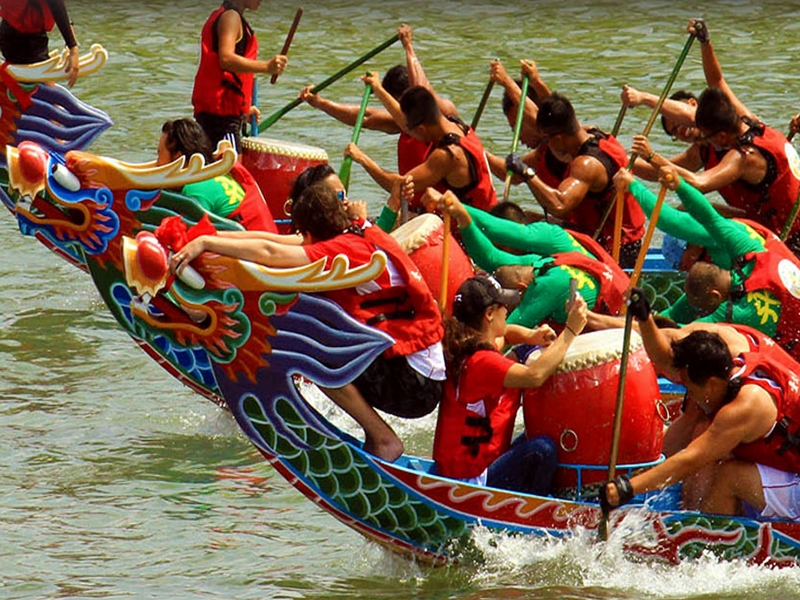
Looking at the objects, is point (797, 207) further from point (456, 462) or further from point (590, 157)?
point (456, 462)

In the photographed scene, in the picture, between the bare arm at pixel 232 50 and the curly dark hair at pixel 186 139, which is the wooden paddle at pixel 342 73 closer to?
the bare arm at pixel 232 50

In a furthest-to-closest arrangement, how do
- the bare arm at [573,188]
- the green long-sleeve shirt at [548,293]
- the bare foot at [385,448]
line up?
the bare arm at [573,188]
the green long-sleeve shirt at [548,293]
the bare foot at [385,448]

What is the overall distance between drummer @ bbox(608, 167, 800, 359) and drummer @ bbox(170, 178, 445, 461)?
65.7 inches

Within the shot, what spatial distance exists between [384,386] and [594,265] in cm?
152

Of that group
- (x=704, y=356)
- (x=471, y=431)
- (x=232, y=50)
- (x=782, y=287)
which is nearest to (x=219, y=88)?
(x=232, y=50)

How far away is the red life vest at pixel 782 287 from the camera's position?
8070mm

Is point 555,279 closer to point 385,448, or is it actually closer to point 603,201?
point 385,448

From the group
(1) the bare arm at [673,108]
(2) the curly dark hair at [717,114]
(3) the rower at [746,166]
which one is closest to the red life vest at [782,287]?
(3) the rower at [746,166]

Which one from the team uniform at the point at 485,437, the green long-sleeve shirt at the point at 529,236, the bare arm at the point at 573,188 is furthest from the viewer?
the bare arm at the point at 573,188

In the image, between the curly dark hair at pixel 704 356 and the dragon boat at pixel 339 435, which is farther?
the dragon boat at pixel 339 435

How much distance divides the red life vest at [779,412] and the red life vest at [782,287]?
1387 millimetres

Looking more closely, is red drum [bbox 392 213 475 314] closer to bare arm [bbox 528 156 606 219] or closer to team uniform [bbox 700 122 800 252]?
bare arm [bbox 528 156 606 219]

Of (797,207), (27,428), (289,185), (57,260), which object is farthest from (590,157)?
(57,260)

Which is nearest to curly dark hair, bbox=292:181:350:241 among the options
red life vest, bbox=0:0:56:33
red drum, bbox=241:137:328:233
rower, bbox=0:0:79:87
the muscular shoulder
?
the muscular shoulder
